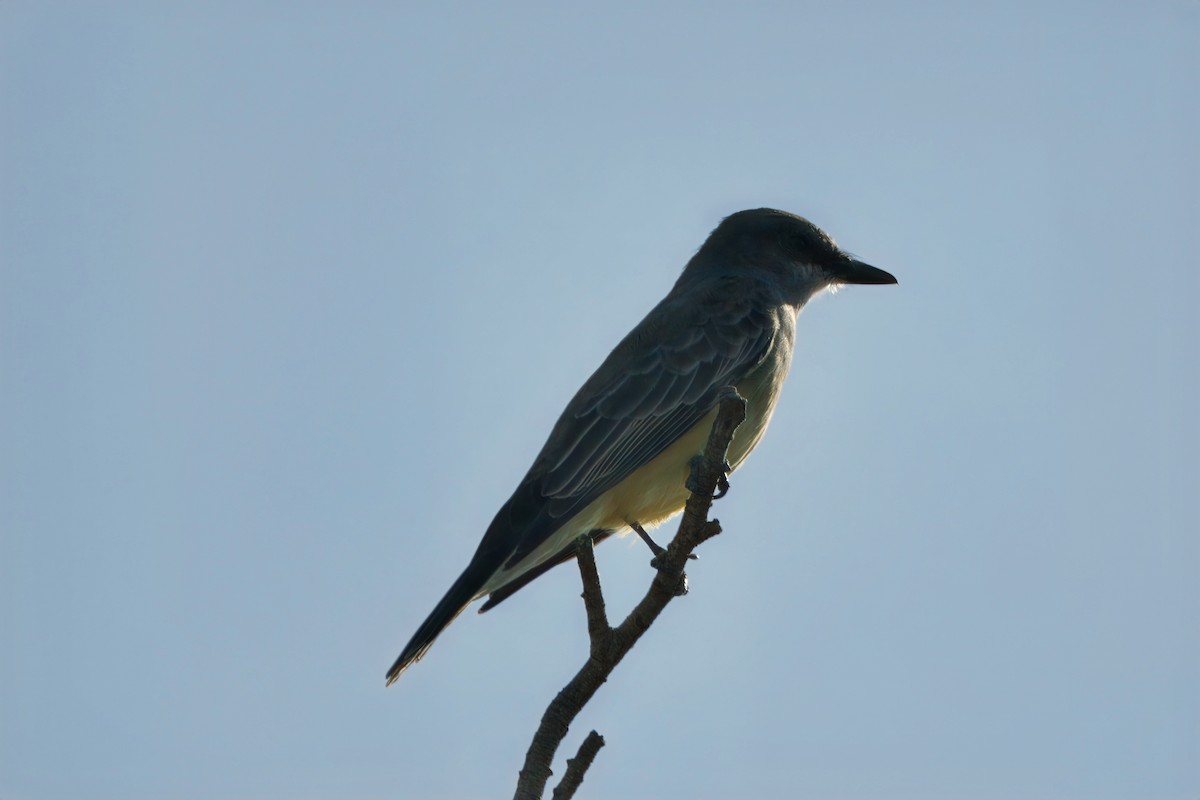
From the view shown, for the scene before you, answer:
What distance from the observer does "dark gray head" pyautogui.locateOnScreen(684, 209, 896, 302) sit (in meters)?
10.4

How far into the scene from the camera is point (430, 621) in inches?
284

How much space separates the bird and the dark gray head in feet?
1.24

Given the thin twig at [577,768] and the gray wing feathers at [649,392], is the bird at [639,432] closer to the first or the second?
the gray wing feathers at [649,392]

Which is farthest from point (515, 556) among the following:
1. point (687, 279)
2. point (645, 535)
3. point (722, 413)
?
point (687, 279)

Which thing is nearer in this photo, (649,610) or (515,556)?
(649,610)

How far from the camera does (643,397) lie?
8.54 m

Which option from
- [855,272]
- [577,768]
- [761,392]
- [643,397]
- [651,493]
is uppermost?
[855,272]

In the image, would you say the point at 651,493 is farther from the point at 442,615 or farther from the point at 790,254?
the point at 790,254

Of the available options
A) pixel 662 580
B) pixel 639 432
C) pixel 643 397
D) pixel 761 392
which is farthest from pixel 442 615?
pixel 761 392

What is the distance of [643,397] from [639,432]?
1.22 ft

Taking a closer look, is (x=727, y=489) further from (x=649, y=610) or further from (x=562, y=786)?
(x=562, y=786)

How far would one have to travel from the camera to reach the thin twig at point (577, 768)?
5.45 metres

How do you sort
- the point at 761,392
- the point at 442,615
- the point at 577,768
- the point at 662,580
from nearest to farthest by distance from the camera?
the point at 577,768 < the point at 662,580 < the point at 442,615 < the point at 761,392

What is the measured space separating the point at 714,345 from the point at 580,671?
3308 millimetres
